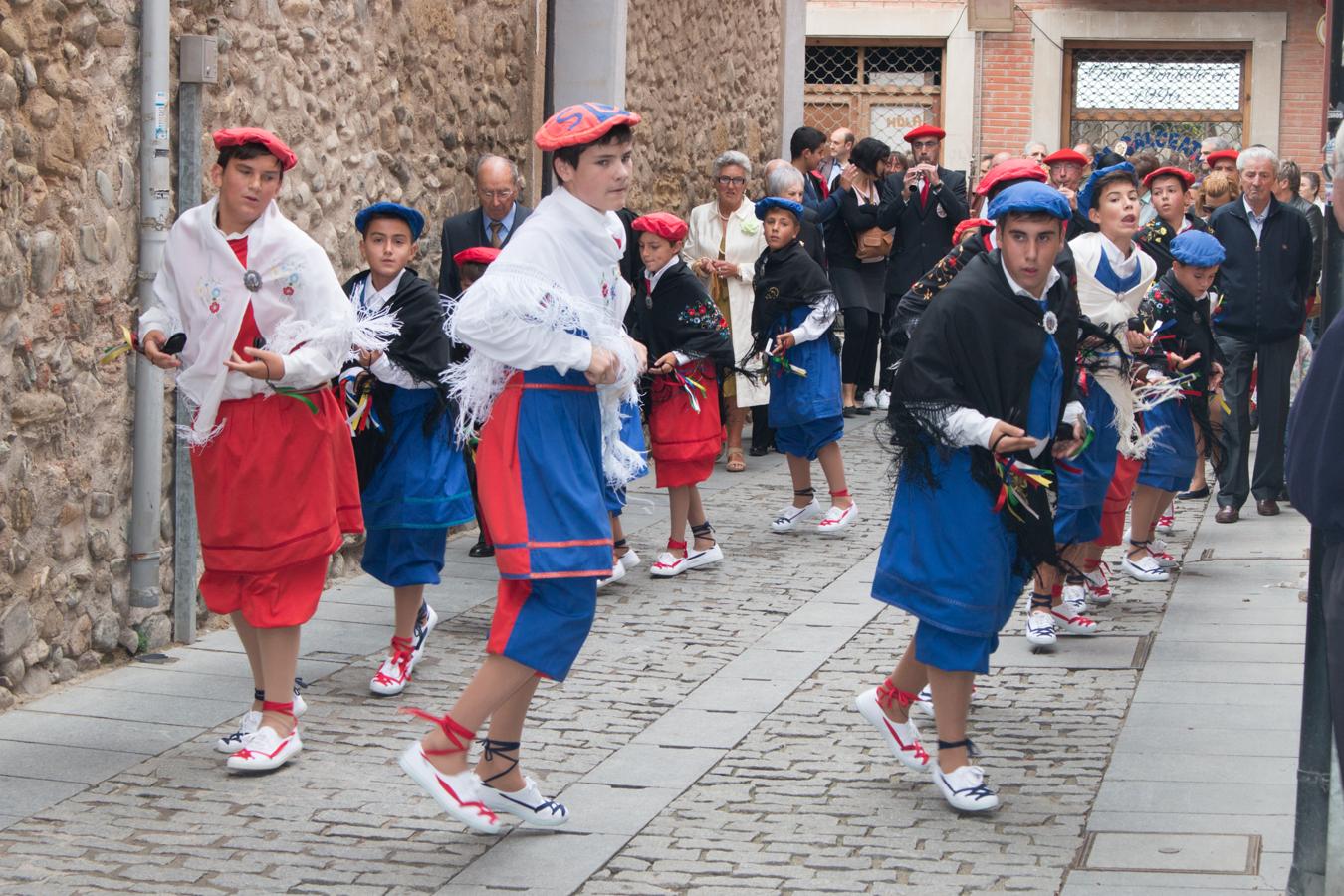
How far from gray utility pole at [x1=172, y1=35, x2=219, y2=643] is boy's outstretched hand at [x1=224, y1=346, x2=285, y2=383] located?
1773 mm

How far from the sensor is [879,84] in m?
24.4

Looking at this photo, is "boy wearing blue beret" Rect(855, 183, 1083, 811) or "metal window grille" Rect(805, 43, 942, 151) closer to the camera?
"boy wearing blue beret" Rect(855, 183, 1083, 811)

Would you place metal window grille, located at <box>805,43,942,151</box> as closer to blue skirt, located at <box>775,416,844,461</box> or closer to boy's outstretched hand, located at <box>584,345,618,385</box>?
blue skirt, located at <box>775,416,844,461</box>

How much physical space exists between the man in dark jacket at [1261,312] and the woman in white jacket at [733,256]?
292 cm

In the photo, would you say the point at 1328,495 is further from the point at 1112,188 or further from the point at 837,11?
the point at 837,11

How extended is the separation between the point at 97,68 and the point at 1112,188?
3.90 metres

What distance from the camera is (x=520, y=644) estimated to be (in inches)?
200

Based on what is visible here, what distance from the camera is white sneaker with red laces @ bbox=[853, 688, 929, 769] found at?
19.0ft

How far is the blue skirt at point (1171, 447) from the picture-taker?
8.61 m

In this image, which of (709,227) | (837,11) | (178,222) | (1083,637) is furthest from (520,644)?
(837,11)

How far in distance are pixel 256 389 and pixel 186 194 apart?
6.15 ft

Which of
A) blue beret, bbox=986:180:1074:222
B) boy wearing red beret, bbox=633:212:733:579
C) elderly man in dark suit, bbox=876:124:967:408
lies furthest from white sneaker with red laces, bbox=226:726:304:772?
elderly man in dark suit, bbox=876:124:967:408

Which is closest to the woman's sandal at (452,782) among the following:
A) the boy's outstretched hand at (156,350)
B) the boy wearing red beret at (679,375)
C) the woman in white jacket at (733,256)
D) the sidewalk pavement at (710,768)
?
the sidewalk pavement at (710,768)

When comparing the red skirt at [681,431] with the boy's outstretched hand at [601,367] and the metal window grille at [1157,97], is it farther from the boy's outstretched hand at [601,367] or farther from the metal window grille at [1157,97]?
the metal window grille at [1157,97]
